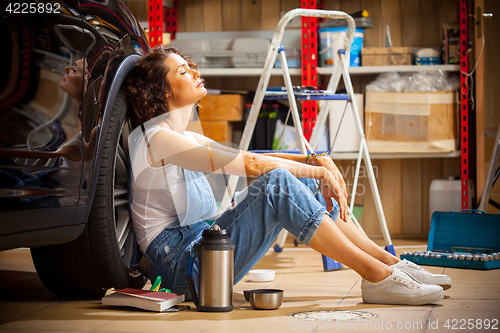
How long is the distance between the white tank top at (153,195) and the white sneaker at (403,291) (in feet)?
2.21

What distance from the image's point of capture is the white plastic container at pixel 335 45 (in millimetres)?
3428

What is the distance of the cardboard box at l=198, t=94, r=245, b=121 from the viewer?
11.5 ft

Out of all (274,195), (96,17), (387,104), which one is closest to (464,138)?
(387,104)

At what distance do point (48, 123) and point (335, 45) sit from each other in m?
2.42

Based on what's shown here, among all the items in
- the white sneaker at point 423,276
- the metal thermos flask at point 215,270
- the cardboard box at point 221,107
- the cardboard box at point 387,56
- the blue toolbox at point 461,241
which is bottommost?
the blue toolbox at point 461,241

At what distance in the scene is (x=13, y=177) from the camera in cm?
124

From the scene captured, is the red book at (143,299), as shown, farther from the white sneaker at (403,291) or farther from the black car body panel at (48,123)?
the white sneaker at (403,291)

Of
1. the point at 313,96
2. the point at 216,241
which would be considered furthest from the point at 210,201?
the point at 313,96

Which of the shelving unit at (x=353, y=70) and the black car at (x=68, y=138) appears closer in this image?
the black car at (x=68, y=138)

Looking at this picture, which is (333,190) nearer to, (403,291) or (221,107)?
(403,291)

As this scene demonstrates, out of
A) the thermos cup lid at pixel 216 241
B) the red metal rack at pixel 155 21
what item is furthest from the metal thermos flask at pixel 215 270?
the red metal rack at pixel 155 21

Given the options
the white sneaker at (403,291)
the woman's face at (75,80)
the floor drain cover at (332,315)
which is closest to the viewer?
the woman's face at (75,80)

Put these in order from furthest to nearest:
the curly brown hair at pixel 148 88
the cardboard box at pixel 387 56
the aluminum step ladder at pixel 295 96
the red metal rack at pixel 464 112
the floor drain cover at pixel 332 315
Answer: the cardboard box at pixel 387 56 → the red metal rack at pixel 464 112 → the aluminum step ladder at pixel 295 96 → the curly brown hair at pixel 148 88 → the floor drain cover at pixel 332 315

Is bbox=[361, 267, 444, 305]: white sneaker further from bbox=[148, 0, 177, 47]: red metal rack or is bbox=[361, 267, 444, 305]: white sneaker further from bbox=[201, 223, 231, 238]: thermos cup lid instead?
bbox=[148, 0, 177, 47]: red metal rack
